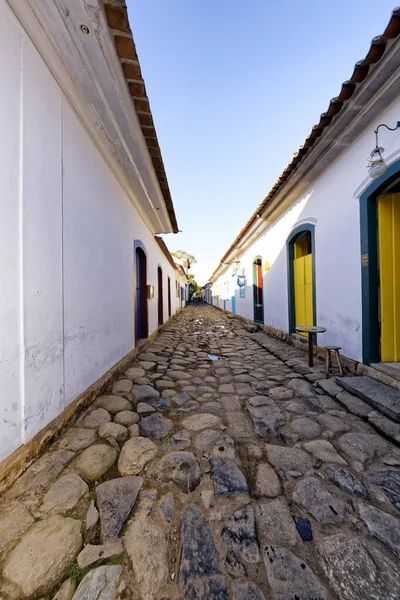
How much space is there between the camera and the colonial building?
8.64 feet

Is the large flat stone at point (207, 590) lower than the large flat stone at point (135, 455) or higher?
lower

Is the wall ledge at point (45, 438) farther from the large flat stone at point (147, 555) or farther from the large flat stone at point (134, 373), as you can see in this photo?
the large flat stone at point (147, 555)

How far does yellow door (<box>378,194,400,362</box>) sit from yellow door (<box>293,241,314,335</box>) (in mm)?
1549

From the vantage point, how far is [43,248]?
6.07 ft

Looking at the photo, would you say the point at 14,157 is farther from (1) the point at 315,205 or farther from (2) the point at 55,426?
(1) the point at 315,205

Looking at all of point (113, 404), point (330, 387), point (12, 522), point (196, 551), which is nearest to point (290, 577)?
point (196, 551)

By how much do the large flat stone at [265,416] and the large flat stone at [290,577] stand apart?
37.5 inches

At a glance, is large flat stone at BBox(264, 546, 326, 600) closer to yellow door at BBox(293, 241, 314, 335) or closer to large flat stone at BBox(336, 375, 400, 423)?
large flat stone at BBox(336, 375, 400, 423)

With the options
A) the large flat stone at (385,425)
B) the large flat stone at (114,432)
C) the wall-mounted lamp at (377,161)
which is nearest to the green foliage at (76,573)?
the large flat stone at (114,432)

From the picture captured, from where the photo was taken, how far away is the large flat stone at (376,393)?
220 centimetres

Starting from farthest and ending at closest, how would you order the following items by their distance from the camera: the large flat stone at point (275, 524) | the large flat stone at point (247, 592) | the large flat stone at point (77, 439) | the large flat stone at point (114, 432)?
the large flat stone at point (114, 432) → the large flat stone at point (77, 439) → the large flat stone at point (275, 524) → the large flat stone at point (247, 592)

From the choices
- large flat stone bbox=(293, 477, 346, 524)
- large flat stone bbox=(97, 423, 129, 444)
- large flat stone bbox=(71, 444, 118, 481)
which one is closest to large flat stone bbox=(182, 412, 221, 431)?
large flat stone bbox=(97, 423, 129, 444)

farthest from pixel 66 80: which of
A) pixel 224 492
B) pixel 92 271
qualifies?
pixel 224 492

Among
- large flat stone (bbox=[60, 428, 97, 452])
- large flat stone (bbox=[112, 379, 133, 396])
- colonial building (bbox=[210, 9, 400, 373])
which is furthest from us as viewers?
large flat stone (bbox=[112, 379, 133, 396])
